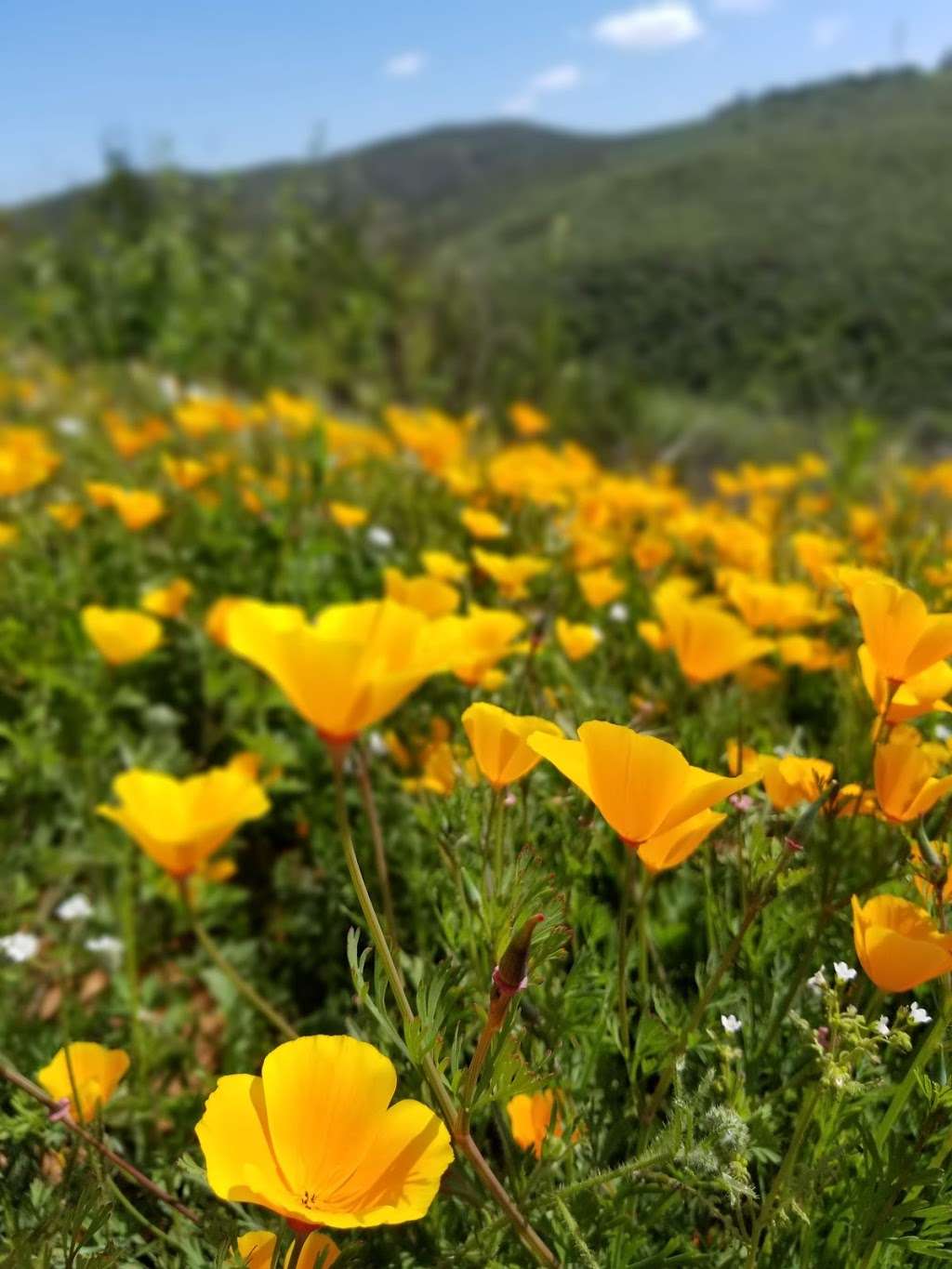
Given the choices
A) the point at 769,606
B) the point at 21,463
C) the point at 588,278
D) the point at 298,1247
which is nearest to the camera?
A: the point at 298,1247

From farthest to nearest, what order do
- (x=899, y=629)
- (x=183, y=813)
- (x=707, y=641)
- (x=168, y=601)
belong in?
1. (x=168, y=601)
2. (x=707, y=641)
3. (x=183, y=813)
4. (x=899, y=629)

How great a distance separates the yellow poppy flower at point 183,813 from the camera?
110cm

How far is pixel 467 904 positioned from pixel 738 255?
3763cm

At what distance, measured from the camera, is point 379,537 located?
Answer: 8.06ft

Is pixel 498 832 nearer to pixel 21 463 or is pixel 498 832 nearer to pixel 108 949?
pixel 108 949

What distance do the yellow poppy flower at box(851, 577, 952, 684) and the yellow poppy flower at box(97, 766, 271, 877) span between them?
0.68m

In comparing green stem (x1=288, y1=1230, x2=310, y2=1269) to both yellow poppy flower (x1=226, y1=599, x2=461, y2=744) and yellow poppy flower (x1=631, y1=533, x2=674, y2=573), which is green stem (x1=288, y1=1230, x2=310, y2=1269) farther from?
yellow poppy flower (x1=631, y1=533, x2=674, y2=573)

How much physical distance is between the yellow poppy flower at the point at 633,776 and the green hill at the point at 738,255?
20.6ft

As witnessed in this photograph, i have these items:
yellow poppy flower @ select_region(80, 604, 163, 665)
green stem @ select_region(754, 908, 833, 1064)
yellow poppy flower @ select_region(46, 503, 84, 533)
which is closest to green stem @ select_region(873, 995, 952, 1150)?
green stem @ select_region(754, 908, 833, 1064)

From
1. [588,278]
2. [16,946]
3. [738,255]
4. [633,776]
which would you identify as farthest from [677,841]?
[738,255]

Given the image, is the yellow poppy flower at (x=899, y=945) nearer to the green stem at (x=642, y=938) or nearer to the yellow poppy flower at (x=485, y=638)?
the green stem at (x=642, y=938)

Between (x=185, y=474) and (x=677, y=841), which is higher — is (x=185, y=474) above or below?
above

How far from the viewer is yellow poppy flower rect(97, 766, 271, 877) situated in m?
1.10

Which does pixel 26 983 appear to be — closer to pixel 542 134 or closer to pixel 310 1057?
pixel 310 1057
